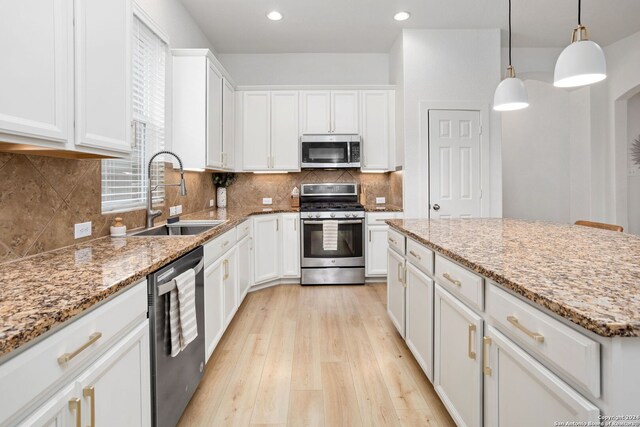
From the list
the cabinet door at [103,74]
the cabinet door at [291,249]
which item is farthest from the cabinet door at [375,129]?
the cabinet door at [103,74]

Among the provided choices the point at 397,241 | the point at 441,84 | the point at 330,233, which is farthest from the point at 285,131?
the point at 397,241

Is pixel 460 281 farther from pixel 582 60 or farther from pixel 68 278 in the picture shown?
pixel 68 278

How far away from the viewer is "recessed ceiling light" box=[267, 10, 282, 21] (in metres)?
3.62

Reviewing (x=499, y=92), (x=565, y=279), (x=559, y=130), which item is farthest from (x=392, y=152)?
(x=565, y=279)

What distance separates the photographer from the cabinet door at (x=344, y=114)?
4484mm

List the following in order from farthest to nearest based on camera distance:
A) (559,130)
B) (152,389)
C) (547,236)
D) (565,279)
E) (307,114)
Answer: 1. (559,130)
2. (307,114)
3. (547,236)
4. (152,389)
5. (565,279)

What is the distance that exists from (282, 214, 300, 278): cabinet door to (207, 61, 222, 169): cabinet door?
111cm

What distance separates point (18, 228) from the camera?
1.50 meters

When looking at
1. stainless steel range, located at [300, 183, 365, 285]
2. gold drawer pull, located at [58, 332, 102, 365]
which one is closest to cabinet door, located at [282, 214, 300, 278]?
stainless steel range, located at [300, 183, 365, 285]

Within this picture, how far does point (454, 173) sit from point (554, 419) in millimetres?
3494

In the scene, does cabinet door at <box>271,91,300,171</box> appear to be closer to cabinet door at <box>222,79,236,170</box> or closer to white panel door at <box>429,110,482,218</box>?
cabinet door at <box>222,79,236,170</box>

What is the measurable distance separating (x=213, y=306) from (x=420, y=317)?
131 centimetres

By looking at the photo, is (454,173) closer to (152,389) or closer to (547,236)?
(547,236)

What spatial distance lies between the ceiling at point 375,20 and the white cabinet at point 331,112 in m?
0.66
